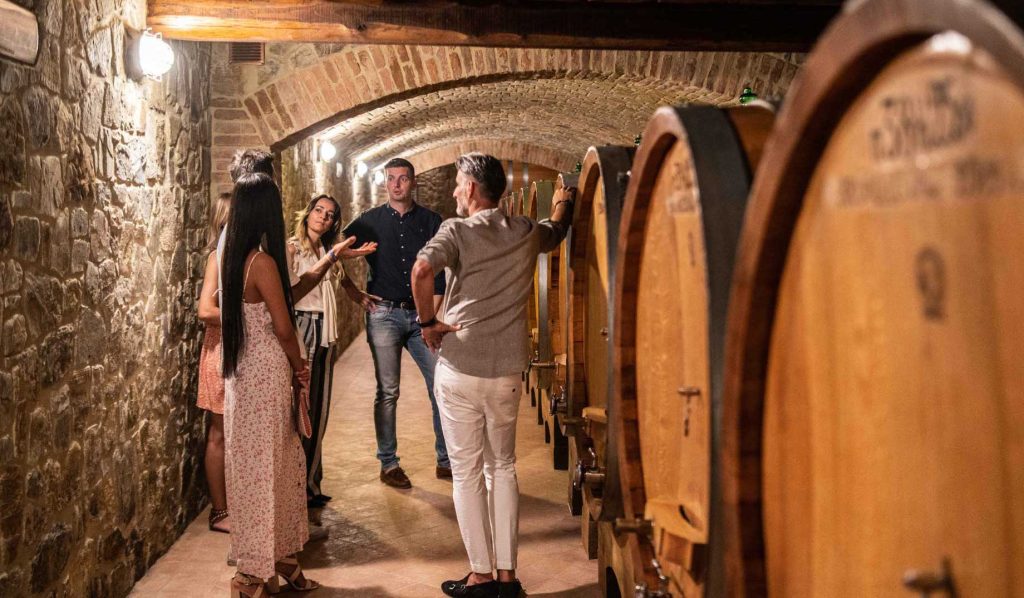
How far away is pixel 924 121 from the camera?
833 mm

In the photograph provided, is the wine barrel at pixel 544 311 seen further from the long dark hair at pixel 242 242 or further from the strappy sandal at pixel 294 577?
the strappy sandal at pixel 294 577

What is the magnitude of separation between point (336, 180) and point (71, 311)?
7.31 metres

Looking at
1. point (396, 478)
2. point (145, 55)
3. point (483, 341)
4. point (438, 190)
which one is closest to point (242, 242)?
point (483, 341)

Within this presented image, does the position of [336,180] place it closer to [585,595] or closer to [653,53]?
[653,53]

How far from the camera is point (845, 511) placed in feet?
3.42

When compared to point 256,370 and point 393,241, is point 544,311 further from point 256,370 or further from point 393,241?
point 256,370

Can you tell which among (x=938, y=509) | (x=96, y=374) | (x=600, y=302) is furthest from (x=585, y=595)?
(x=938, y=509)

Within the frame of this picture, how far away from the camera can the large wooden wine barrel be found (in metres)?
1.45

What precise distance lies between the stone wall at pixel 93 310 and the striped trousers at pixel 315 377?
572 millimetres

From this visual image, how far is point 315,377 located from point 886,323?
378 centimetres

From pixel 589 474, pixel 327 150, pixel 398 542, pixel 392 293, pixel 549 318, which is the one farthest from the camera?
pixel 327 150

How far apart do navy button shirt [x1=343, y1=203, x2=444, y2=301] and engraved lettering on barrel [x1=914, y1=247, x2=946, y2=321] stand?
13.6 ft

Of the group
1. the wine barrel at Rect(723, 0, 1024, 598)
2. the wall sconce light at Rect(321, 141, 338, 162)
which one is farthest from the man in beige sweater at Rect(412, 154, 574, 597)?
the wall sconce light at Rect(321, 141, 338, 162)

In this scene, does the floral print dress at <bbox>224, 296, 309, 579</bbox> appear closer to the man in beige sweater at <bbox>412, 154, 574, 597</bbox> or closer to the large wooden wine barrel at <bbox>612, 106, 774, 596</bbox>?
the man in beige sweater at <bbox>412, 154, 574, 597</bbox>
